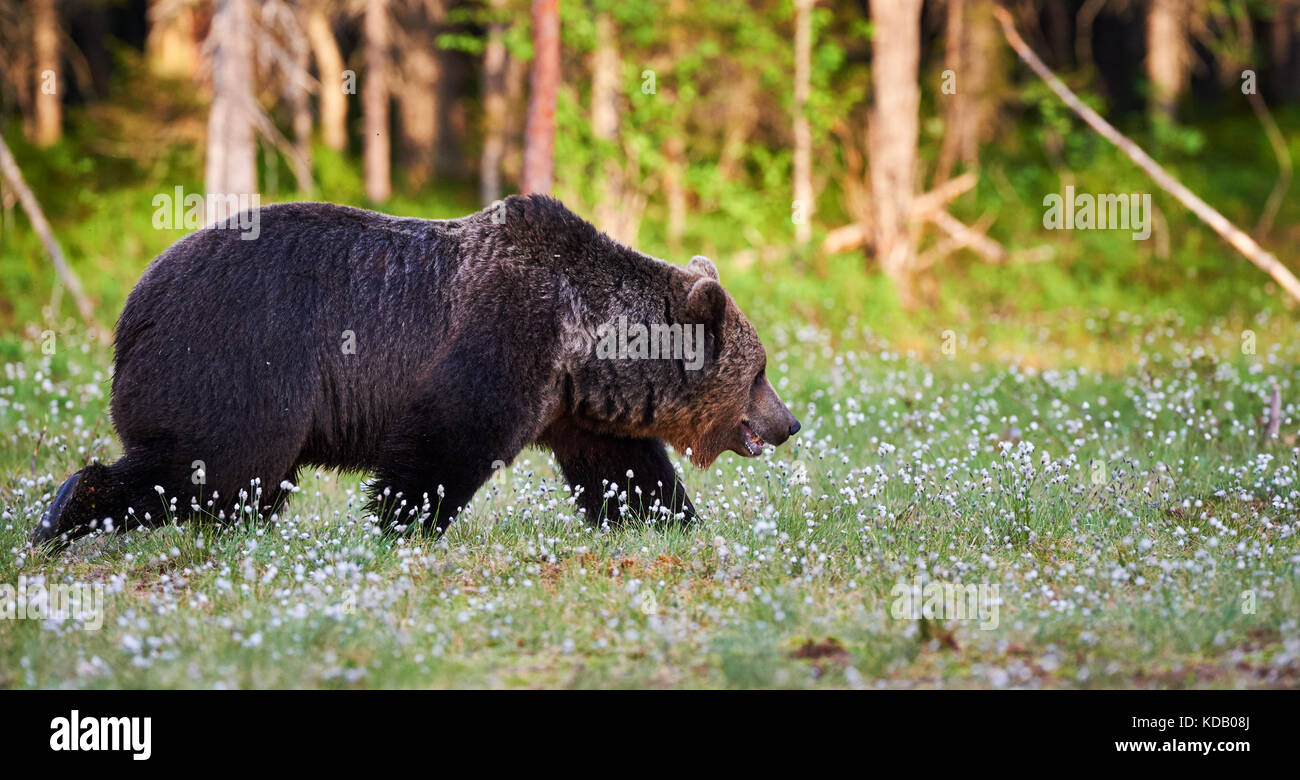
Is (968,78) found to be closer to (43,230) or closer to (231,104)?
(231,104)

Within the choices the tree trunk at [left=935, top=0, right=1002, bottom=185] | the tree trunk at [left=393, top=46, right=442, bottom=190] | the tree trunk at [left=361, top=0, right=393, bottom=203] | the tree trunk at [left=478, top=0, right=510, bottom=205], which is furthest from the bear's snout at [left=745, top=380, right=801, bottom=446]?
the tree trunk at [left=393, top=46, right=442, bottom=190]

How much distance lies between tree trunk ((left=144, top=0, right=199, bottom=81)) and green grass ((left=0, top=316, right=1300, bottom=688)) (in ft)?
44.1

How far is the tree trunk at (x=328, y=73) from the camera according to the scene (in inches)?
896

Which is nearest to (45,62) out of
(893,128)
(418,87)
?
(418,87)

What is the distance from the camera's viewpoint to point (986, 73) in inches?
801

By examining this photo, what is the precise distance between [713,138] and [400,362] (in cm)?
1419

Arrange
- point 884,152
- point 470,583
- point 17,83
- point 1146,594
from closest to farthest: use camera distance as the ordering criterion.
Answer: point 1146,594 → point 470,583 → point 884,152 → point 17,83

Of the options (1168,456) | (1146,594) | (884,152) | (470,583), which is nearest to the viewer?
(1146,594)

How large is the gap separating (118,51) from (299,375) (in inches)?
703

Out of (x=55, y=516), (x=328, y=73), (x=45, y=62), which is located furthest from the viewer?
(x=328, y=73)

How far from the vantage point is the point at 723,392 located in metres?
7.01

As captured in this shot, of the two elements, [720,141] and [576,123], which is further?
[720,141]
